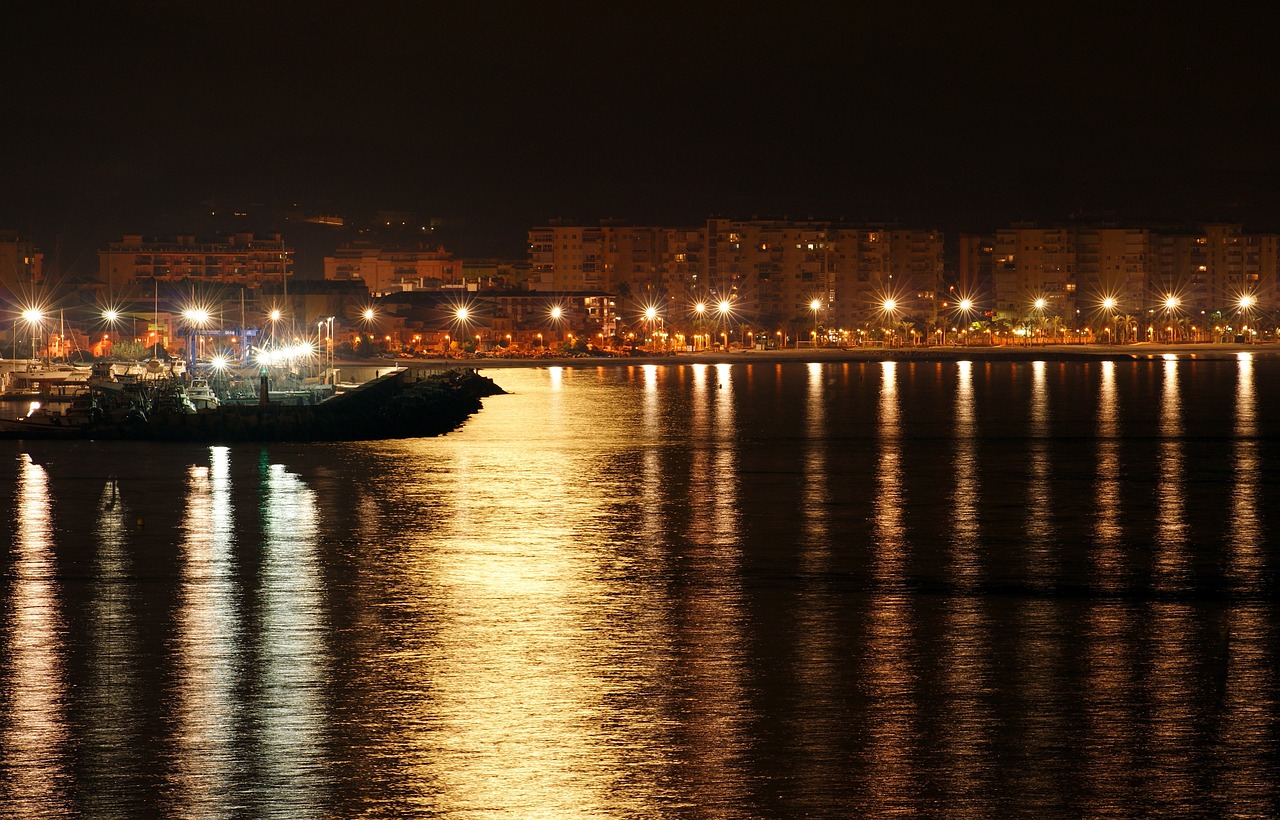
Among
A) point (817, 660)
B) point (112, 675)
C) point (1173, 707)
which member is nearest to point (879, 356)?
point (817, 660)

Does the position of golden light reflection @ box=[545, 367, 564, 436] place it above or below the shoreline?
below

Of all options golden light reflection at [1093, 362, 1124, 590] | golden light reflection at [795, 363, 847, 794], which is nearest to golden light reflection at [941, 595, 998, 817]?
golden light reflection at [795, 363, 847, 794]

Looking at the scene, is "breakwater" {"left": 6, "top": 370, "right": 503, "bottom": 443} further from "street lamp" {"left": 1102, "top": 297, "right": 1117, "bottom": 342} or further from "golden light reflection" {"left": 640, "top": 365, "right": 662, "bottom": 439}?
"street lamp" {"left": 1102, "top": 297, "right": 1117, "bottom": 342}

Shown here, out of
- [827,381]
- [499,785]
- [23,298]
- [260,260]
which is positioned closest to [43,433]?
[499,785]

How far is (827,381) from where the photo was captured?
79.1 meters

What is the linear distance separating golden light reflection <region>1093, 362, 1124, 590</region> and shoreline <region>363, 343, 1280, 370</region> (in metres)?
58.5

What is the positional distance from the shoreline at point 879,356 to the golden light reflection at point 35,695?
75601mm

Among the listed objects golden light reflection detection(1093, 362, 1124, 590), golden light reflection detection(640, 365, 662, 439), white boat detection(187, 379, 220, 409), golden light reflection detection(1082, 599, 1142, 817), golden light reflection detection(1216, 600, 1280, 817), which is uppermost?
white boat detection(187, 379, 220, 409)

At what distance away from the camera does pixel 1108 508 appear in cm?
2411

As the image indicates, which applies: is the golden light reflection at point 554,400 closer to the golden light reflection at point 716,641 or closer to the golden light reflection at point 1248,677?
the golden light reflection at point 716,641

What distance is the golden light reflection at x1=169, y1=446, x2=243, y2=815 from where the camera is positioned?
9.26 metres

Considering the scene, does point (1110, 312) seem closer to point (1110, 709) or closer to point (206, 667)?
point (1110, 709)

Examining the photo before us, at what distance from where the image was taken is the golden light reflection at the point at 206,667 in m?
9.26

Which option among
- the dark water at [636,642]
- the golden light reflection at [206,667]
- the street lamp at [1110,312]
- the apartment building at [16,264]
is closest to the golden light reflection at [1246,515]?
the dark water at [636,642]
